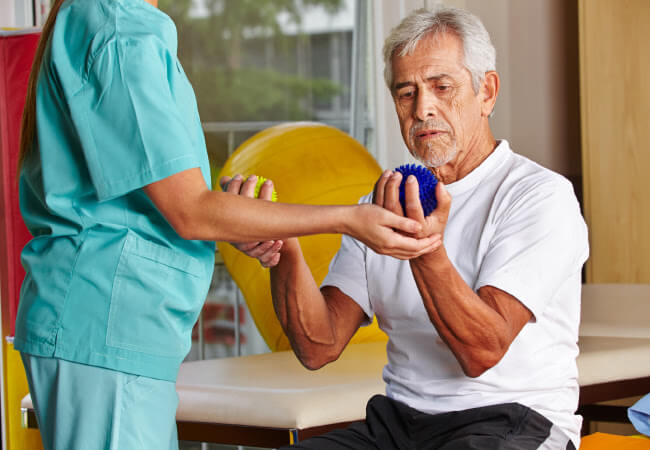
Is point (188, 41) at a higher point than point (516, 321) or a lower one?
higher

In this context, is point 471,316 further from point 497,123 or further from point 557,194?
point 497,123

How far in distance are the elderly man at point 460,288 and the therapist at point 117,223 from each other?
0.21m

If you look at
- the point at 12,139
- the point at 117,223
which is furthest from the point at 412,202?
the point at 12,139

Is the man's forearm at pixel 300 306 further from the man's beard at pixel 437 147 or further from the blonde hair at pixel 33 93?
the blonde hair at pixel 33 93

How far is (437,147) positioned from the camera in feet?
4.87

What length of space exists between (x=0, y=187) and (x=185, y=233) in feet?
4.58

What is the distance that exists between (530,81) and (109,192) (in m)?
2.57

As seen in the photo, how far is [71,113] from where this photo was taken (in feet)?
3.29

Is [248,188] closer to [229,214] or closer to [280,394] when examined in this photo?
[229,214]

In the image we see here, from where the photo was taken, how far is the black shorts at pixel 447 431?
124 centimetres

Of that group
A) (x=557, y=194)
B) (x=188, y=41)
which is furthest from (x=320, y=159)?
(x=188, y=41)

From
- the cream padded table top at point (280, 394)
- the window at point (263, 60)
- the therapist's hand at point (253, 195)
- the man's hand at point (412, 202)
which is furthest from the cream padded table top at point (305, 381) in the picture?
the window at point (263, 60)

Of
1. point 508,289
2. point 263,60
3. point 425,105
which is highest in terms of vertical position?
point 263,60

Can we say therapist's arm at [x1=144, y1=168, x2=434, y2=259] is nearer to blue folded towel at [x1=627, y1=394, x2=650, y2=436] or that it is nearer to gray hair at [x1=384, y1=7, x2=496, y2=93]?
gray hair at [x1=384, y1=7, x2=496, y2=93]
